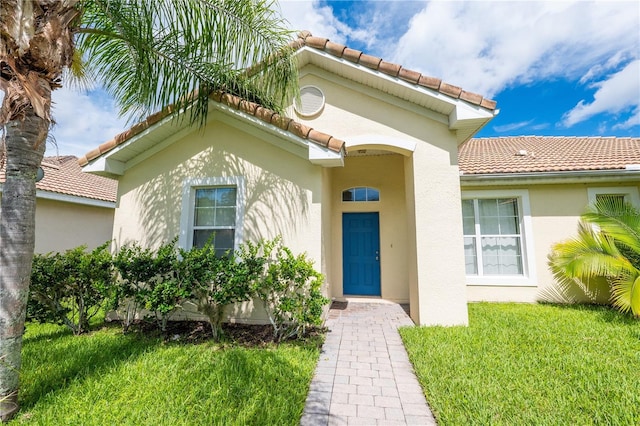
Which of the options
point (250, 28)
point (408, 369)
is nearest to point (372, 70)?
point (250, 28)

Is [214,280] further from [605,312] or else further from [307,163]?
[605,312]

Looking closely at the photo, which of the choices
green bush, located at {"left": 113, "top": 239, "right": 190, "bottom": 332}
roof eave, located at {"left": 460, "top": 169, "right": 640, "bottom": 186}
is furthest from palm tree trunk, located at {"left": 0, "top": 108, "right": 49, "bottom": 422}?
roof eave, located at {"left": 460, "top": 169, "right": 640, "bottom": 186}

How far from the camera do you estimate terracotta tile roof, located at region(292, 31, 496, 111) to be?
638 centimetres

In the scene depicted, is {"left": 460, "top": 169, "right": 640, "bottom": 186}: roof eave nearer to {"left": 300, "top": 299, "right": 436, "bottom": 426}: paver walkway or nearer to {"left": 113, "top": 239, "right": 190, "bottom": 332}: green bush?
{"left": 300, "top": 299, "right": 436, "bottom": 426}: paver walkway

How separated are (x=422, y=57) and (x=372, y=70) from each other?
474cm

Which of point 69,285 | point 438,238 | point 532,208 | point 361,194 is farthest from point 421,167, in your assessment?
point 69,285

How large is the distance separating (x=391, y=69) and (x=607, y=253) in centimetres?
803

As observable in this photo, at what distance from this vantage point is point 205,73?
20.8 feet

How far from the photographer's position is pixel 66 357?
195 inches

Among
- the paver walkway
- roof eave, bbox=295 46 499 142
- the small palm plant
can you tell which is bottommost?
the paver walkway

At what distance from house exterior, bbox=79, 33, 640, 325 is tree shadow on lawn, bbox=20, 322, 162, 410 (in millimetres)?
2323

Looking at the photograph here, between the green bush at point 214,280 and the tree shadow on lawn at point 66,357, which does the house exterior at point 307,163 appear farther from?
the tree shadow on lawn at point 66,357

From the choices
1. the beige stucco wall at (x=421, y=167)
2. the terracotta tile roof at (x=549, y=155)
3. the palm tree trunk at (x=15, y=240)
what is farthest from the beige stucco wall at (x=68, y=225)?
the terracotta tile roof at (x=549, y=155)

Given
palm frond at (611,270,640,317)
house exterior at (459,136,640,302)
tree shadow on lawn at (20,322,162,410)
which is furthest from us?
house exterior at (459,136,640,302)
